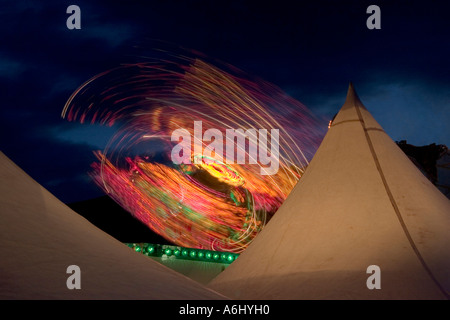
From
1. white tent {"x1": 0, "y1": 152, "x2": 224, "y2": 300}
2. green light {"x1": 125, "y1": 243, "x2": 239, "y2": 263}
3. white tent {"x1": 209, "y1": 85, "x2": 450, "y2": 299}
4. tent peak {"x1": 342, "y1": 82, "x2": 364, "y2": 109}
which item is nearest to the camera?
white tent {"x1": 0, "y1": 152, "x2": 224, "y2": 300}

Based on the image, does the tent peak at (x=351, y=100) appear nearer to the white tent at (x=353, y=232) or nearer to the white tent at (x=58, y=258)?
the white tent at (x=353, y=232)

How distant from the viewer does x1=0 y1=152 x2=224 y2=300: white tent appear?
3.12 meters

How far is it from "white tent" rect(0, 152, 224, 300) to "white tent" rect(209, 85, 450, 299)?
7.46 feet

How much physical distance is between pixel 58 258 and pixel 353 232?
150 inches

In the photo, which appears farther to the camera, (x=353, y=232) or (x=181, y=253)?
(x=181, y=253)

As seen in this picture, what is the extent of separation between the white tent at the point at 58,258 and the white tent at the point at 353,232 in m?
2.27

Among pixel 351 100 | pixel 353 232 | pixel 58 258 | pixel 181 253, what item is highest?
pixel 351 100

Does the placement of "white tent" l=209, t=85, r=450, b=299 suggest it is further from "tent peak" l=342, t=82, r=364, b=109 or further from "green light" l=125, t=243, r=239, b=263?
"green light" l=125, t=243, r=239, b=263

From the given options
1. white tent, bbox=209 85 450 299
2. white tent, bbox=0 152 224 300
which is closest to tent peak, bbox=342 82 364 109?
white tent, bbox=209 85 450 299

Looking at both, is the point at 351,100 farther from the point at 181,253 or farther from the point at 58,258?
the point at 181,253

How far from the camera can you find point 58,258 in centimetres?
353

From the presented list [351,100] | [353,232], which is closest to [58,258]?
[353,232]

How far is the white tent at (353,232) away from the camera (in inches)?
215
